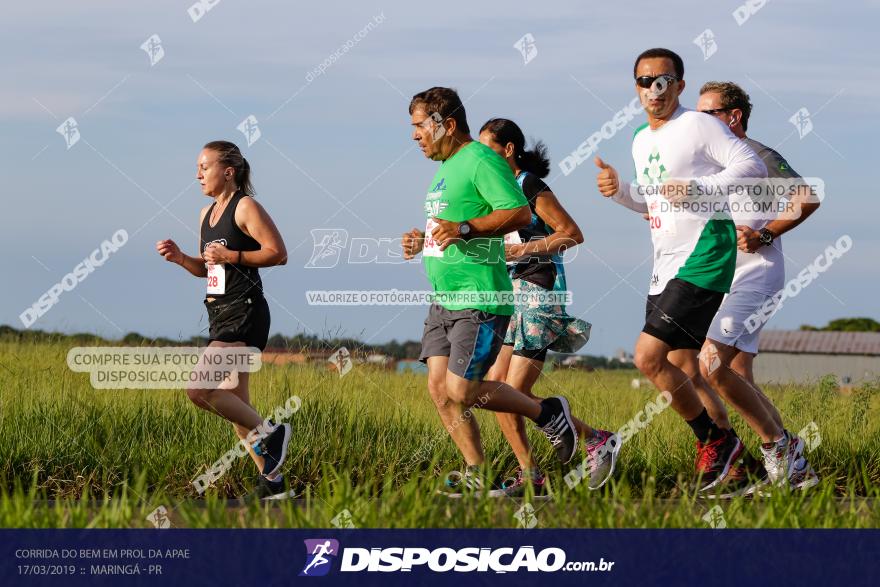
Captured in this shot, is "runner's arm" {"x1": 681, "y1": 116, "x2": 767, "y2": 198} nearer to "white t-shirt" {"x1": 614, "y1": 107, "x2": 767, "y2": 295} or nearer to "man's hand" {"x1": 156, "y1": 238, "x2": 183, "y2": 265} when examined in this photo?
"white t-shirt" {"x1": 614, "y1": 107, "x2": 767, "y2": 295}

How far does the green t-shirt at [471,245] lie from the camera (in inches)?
251

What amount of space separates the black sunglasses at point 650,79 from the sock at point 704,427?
188cm

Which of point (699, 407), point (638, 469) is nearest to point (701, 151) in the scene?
point (699, 407)

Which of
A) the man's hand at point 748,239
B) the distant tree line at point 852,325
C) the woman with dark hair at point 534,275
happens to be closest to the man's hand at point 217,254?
the woman with dark hair at point 534,275

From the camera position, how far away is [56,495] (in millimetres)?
6934

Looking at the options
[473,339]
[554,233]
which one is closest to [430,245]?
[473,339]

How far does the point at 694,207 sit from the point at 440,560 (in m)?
2.83

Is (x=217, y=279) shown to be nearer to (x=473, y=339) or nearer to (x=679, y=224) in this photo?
(x=473, y=339)

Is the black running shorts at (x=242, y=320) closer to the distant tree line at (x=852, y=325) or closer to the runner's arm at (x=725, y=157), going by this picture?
the runner's arm at (x=725, y=157)

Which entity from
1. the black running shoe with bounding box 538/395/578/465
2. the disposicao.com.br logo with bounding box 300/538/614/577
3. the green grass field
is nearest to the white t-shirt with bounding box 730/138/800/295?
the green grass field

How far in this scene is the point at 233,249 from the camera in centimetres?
672

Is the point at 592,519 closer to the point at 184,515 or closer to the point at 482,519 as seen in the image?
the point at 482,519

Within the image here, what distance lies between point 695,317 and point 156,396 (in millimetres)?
3807

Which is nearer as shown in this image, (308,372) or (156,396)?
(156,396)
